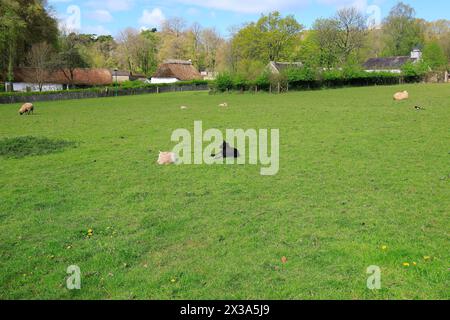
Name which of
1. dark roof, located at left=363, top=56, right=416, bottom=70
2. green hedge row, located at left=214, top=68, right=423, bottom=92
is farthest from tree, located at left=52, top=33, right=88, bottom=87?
dark roof, located at left=363, top=56, right=416, bottom=70

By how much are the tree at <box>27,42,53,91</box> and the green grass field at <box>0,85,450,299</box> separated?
51.7 metres

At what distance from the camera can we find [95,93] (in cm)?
5406

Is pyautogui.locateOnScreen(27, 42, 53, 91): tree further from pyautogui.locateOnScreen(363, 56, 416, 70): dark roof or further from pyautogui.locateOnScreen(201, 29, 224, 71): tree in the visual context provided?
pyautogui.locateOnScreen(363, 56, 416, 70): dark roof

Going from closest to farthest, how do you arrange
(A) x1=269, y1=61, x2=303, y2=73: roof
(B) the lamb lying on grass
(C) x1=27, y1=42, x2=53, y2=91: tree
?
(B) the lamb lying on grass, (A) x1=269, y1=61, x2=303, y2=73: roof, (C) x1=27, y1=42, x2=53, y2=91: tree

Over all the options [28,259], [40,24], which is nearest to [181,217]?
[28,259]

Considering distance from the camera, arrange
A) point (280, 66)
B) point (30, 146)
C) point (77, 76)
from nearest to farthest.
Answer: point (30, 146) < point (280, 66) < point (77, 76)

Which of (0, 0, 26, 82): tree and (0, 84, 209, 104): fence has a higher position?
(0, 0, 26, 82): tree

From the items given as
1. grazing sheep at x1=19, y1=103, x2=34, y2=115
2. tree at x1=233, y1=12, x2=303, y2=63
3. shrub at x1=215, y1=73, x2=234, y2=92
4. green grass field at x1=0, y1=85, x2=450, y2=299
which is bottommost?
green grass field at x1=0, y1=85, x2=450, y2=299

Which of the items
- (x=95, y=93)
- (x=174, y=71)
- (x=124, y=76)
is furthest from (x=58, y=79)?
(x=174, y=71)

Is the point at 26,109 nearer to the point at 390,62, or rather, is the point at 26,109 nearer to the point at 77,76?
the point at 77,76

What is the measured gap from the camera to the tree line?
57906 mm

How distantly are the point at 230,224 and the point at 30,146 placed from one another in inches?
396

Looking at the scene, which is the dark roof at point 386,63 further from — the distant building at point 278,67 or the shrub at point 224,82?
the shrub at point 224,82
